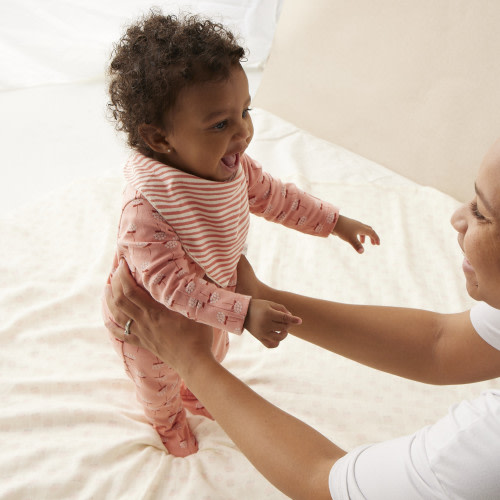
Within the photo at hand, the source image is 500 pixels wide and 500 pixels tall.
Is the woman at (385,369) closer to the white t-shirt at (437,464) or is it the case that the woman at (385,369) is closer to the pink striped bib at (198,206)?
the white t-shirt at (437,464)

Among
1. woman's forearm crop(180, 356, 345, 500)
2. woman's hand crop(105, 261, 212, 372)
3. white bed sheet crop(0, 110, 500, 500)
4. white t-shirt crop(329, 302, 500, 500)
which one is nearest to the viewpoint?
white t-shirt crop(329, 302, 500, 500)

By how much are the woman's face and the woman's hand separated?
1.36 ft

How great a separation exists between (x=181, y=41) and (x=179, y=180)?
0.64 ft

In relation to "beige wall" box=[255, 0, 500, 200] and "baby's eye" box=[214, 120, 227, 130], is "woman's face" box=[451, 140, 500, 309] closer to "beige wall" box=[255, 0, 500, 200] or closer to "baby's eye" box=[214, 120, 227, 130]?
"baby's eye" box=[214, 120, 227, 130]

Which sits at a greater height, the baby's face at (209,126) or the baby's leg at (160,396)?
the baby's face at (209,126)

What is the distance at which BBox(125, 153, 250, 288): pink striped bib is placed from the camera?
87cm

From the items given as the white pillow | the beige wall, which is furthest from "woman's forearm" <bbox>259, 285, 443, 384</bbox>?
the white pillow

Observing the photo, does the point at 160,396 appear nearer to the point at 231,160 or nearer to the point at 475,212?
the point at 231,160

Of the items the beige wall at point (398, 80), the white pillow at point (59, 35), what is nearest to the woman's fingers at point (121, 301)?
the beige wall at point (398, 80)

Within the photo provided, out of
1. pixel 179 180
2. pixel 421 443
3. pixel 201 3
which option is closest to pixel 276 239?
pixel 179 180

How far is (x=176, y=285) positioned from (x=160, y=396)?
29 cm

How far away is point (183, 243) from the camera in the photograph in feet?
2.97

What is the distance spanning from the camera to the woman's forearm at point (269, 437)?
771 millimetres

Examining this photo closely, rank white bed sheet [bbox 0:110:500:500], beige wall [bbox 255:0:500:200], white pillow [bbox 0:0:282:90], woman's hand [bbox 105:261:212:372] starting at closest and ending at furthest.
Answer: woman's hand [bbox 105:261:212:372]
white bed sheet [bbox 0:110:500:500]
beige wall [bbox 255:0:500:200]
white pillow [bbox 0:0:282:90]
